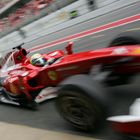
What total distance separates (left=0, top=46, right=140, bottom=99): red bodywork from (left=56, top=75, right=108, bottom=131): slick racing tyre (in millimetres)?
458

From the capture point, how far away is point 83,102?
386 centimetres

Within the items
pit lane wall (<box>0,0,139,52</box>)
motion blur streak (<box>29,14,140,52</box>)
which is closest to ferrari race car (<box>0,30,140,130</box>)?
motion blur streak (<box>29,14,140,52</box>)

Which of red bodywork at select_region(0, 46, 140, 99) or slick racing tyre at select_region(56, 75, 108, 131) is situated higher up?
red bodywork at select_region(0, 46, 140, 99)

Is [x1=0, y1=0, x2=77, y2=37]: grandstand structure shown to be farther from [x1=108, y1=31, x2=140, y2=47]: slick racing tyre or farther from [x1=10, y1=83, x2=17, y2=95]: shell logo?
[x1=108, y1=31, x2=140, y2=47]: slick racing tyre

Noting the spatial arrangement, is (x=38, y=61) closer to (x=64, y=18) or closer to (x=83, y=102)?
(x=83, y=102)

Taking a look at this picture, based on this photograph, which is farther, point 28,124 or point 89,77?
point 28,124

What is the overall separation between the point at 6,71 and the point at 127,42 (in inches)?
103

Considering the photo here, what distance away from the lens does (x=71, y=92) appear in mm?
3902

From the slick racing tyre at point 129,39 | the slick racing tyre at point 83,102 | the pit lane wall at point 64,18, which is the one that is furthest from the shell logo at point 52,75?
the pit lane wall at point 64,18

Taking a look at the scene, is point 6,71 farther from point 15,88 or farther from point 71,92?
point 71,92

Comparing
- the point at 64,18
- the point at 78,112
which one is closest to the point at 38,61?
the point at 78,112

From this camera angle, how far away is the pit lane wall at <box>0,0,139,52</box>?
44.1 feet

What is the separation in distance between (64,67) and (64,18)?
10.6m

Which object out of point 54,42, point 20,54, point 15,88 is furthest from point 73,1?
point 15,88
